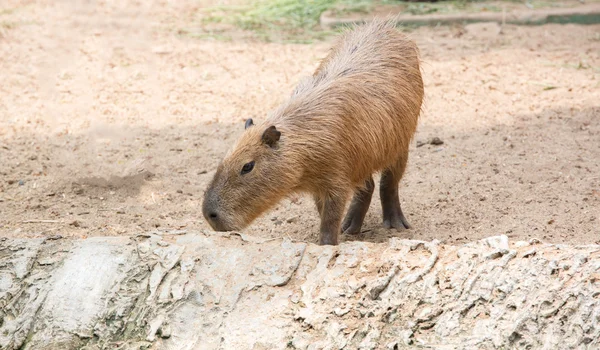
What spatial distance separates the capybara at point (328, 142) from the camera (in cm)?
441

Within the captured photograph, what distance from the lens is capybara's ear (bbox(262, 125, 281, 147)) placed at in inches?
170

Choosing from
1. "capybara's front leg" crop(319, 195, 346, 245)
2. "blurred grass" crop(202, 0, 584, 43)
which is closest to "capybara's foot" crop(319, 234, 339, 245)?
"capybara's front leg" crop(319, 195, 346, 245)

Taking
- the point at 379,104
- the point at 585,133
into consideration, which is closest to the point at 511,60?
the point at 585,133

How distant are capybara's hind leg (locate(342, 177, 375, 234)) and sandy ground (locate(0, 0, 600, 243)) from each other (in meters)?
0.08

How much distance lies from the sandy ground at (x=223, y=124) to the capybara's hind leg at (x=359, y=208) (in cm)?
8

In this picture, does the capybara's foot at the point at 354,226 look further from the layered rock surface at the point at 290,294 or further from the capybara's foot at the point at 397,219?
the layered rock surface at the point at 290,294

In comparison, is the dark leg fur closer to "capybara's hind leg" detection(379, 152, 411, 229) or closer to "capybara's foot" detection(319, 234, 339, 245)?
"capybara's foot" detection(319, 234, 339, 245)

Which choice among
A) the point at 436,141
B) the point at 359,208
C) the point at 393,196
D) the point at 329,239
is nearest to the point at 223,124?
the point at 436,141

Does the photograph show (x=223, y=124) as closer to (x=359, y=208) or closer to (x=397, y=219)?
(x=359, y=208)

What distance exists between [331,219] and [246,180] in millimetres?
570

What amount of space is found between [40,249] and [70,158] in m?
2.65

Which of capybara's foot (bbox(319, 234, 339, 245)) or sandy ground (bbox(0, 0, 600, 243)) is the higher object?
capybara's foot (bbox(319, 234, 339, 245))

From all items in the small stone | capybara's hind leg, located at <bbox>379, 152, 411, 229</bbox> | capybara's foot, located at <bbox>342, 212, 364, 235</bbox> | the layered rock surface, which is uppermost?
the layered rock surface

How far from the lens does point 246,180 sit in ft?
14.5
